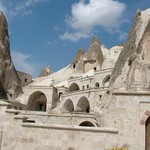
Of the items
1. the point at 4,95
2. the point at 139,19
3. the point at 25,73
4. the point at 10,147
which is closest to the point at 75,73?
the point at 25,73

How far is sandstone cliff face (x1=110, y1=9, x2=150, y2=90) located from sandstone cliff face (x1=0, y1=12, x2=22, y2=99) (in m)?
21.6

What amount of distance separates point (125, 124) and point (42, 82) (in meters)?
53.7

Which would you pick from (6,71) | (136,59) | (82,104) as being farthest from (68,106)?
(136,59)

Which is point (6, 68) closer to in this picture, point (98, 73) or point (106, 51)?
point (98, 73)

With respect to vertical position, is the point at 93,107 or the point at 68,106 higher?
the point at 68,106

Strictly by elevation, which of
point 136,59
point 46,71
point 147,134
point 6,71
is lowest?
point 147,134

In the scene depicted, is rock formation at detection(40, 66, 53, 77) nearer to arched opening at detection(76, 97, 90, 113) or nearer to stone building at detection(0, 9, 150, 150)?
stone building at detection(0, 9, 150, 150)

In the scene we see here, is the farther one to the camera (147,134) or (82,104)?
(82,104)

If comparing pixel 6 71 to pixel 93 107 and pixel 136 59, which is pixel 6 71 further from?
pixel 136 59

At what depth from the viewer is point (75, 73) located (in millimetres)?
67000

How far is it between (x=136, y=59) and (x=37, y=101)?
83.8ft

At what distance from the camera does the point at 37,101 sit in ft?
181

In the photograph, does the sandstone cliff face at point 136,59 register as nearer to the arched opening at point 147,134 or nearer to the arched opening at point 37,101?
the arched opening at point 37,101

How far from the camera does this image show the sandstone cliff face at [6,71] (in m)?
52.1
